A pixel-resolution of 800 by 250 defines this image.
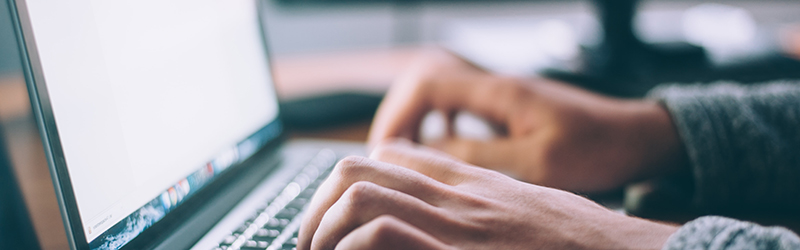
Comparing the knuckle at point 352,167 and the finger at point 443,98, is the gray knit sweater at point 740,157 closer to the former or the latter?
A: the finger at point 443,98

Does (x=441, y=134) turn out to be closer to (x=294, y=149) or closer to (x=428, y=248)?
(x=294, y=149)

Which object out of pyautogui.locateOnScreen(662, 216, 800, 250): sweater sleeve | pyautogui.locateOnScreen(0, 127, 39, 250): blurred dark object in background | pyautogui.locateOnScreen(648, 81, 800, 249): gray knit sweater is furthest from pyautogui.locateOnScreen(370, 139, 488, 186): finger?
pyautogui.locateOnScreen(0, 127, 39, 250): blurred dark object in background

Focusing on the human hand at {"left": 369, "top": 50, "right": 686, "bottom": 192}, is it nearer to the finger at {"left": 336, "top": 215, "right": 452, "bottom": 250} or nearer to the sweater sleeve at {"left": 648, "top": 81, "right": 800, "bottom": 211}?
the sweater sleeve at {"left": 648, "top": 81, "right": 800, "bottom": 211}

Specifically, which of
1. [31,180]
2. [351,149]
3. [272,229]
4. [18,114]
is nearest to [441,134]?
[351,149]

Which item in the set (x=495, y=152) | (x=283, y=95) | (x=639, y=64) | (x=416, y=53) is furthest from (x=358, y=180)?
(x=416, y=53)

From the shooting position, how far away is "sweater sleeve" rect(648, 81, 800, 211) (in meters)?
0.42

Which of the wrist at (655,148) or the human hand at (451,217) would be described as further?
the wrist at (655,148)

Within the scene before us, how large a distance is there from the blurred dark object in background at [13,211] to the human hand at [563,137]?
422mm

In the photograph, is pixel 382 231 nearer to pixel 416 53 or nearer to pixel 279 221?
pixel 279 221

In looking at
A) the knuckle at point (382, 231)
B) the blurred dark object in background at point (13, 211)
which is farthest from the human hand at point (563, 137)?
the blurred dark object in background at point (13, 211)

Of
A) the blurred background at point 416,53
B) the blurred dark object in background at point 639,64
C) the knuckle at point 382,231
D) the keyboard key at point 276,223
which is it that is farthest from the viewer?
the blurred dark object in background at point 639,64

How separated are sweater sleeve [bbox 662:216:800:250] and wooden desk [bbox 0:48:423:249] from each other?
0.43 meters

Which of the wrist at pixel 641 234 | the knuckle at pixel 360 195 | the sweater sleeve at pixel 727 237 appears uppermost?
the knuckle at pixel 360 195

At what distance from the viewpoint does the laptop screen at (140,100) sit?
26 centimetres
